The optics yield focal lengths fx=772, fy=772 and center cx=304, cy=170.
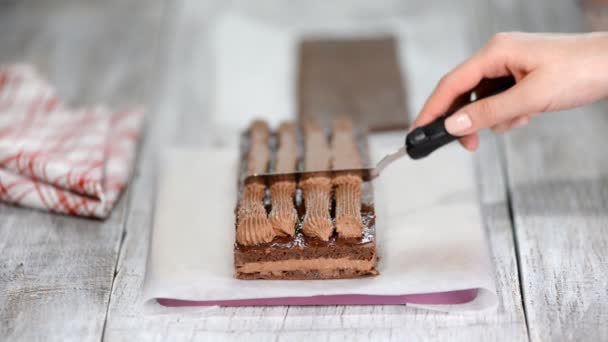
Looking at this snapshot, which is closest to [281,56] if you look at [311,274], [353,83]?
[353,83]

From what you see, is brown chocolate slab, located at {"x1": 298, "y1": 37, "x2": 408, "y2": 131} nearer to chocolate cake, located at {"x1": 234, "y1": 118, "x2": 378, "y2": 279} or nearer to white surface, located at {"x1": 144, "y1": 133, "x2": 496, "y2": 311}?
white surface, located at {"x1": 144, "y1": 133, "x2": 496, "y2": 311}

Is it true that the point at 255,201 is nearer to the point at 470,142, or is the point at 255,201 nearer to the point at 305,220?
the point at 305,220

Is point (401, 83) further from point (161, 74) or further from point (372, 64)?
point (161, 74)

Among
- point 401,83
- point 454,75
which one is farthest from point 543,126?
point 454,75

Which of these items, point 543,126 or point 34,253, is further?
point 543,126

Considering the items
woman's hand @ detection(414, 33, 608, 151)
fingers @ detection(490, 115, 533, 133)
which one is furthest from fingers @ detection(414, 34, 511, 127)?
fingers @ detection(490, 115, 533, 133)

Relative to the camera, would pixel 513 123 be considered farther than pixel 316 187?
Yes
